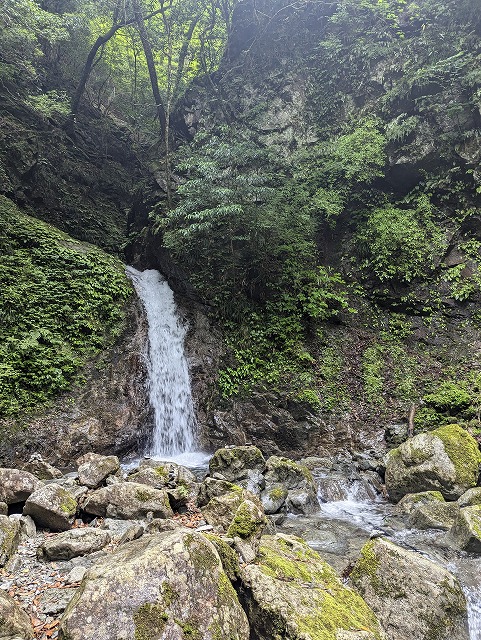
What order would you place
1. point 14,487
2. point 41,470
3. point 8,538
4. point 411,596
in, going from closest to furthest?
1. point 411,596
2. point 8,538
3. point 14,487
4. point 41,470

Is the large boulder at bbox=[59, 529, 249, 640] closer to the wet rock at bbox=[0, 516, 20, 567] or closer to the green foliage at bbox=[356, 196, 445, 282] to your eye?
the wet rock at bbox=[0, 516, 20, 567]

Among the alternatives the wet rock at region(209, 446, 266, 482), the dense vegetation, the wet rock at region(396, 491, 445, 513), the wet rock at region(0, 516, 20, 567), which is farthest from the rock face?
the dense vegetation

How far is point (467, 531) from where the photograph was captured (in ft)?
15.4

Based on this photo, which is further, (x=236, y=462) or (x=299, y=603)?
(x=236, y=462)

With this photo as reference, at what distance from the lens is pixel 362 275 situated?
13.3m

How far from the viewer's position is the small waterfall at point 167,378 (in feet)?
Result: 34.0

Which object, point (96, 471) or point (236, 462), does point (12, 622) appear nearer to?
point (96, 471)

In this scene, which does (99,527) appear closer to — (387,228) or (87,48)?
(387,228)

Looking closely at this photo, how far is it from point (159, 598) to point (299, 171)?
50.0 feet

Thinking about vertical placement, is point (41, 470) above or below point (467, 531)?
below

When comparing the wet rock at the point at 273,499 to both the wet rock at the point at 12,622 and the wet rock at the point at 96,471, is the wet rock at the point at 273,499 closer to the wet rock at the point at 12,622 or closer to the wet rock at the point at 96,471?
the wet rock at the point at 96,471

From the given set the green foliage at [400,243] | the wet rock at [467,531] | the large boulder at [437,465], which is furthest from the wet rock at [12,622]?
the green foliage at [400,243]

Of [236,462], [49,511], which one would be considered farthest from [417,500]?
[49,511]

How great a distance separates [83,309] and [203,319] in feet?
12.6
